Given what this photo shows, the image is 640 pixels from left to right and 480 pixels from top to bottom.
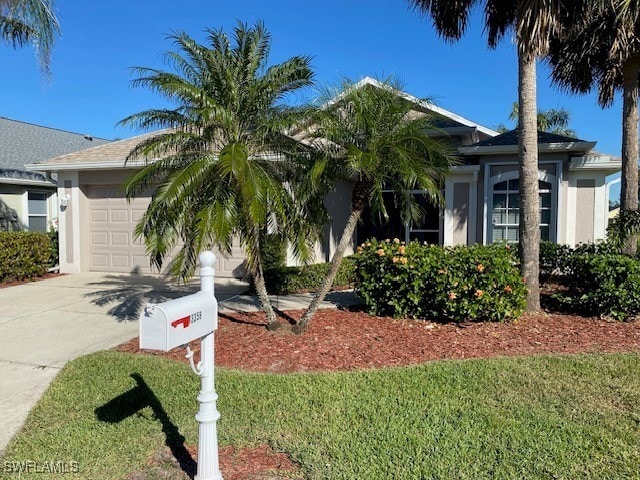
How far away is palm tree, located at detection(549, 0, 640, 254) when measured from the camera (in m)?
7.60

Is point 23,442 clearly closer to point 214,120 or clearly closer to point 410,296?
point 214,120

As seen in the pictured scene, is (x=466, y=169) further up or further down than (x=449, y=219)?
further up

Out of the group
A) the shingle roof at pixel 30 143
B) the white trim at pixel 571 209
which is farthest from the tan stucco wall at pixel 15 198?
the white trim at pixel 571 209

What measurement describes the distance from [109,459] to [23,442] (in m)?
0.93

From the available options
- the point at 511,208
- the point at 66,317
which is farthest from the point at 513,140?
the point at 66,317

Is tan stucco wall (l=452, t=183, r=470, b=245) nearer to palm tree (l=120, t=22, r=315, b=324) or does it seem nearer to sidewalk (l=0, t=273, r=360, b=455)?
sidewalk (l=0, t=273, r=360, b=455)

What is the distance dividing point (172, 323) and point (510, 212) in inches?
415

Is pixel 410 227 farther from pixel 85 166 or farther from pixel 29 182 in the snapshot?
pixel 29 182

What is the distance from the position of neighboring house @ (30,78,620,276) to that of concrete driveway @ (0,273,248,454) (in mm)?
949

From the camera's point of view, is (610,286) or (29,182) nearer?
(610,286)

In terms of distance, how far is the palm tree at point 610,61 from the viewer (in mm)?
7602
